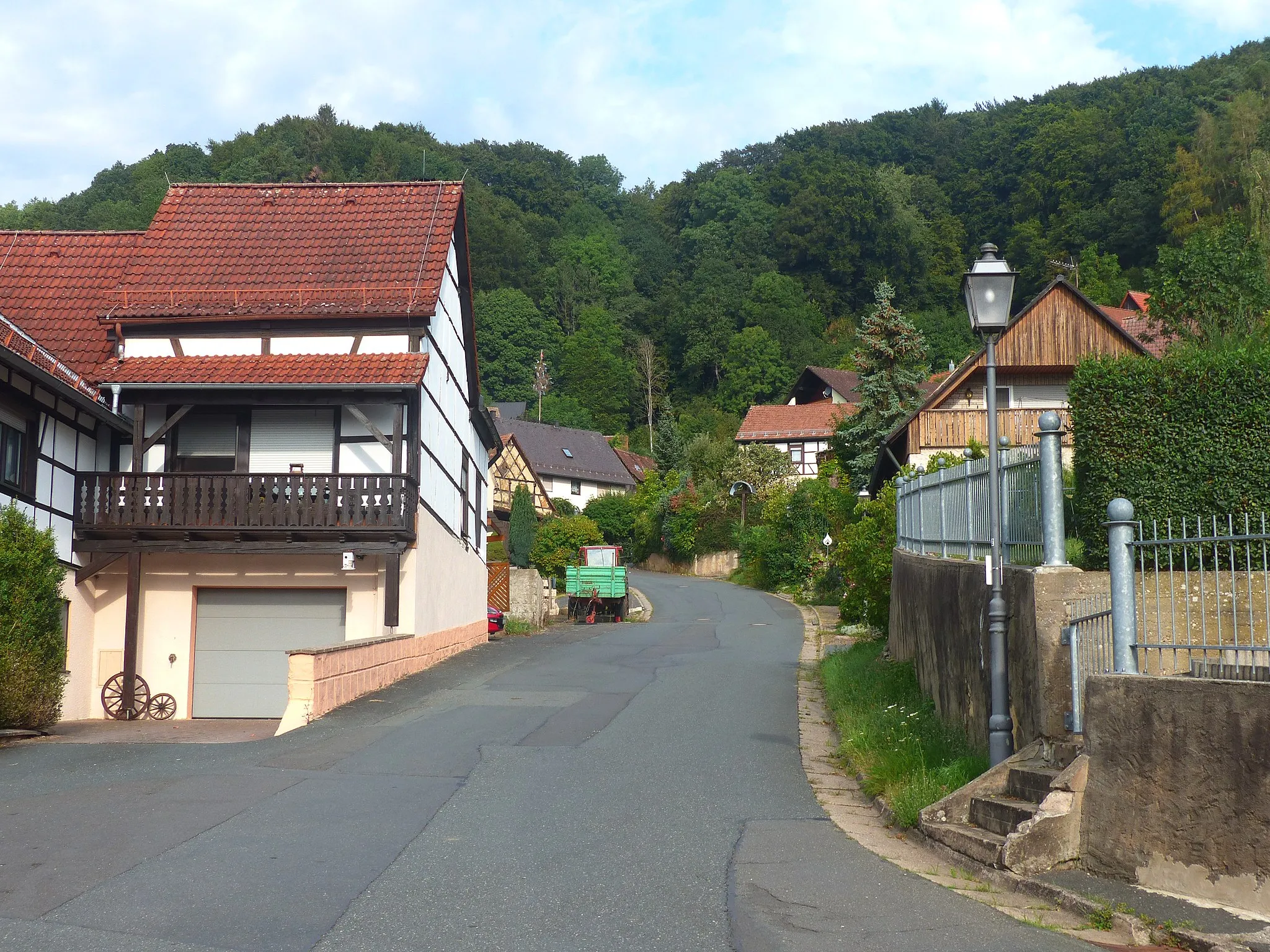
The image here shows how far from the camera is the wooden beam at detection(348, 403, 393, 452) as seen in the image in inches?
797

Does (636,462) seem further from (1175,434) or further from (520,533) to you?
(1175,434)

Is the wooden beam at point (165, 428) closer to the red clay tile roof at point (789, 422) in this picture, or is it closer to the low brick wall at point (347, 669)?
the low brick wall at point (347, 669)

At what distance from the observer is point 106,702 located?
2070 centimetres

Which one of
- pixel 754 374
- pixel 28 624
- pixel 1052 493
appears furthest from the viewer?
pixel 754 374

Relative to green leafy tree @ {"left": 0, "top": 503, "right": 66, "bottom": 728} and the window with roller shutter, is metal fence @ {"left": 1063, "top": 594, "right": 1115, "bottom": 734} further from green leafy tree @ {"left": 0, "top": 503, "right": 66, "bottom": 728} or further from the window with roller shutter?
the window with roller shutter

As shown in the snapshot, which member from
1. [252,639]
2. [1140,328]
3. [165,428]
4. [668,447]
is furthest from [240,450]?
[668,447]

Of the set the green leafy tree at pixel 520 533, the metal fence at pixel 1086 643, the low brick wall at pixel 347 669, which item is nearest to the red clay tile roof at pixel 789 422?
the green leafy tree at pixel 520 533

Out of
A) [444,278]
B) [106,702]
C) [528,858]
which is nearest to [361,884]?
[528,858]

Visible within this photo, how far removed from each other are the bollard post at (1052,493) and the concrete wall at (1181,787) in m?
1.61

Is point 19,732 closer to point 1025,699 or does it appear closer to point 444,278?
point 444,278

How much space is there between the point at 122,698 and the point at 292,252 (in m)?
8.90

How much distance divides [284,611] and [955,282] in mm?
82931

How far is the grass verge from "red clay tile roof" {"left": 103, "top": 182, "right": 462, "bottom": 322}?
10578 mm

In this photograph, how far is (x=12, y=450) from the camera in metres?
18.3
